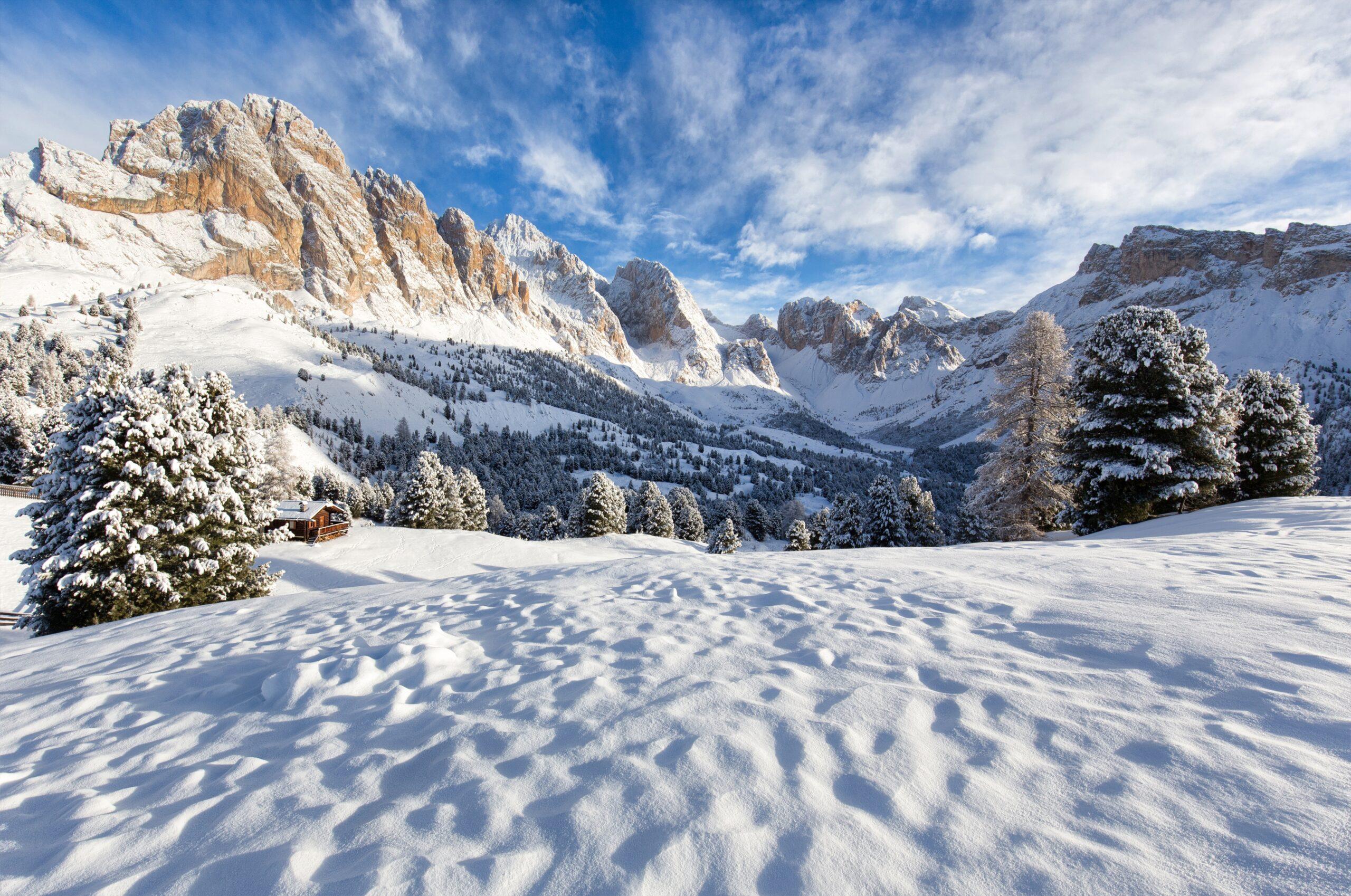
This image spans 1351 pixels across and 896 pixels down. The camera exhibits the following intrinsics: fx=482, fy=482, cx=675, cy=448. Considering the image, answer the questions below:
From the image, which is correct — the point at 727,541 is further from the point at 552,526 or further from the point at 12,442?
the point at 12,442

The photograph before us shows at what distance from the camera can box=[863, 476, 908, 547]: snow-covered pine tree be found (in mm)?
31156

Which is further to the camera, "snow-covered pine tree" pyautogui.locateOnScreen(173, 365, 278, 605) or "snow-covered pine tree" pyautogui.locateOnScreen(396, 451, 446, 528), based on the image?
"snow-covered pine tree" pyautogui.locateOnScreen(396, 451, 446, 528)

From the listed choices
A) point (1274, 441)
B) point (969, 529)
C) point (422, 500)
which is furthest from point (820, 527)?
point (422, 500)

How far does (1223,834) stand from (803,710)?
1.87 metres

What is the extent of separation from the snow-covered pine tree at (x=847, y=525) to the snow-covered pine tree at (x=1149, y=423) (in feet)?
60.5

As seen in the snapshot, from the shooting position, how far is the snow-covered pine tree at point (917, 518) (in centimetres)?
3145

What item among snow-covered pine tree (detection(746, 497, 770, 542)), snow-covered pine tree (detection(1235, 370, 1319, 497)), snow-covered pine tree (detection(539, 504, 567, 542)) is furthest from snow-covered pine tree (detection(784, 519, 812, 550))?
snow-covered pine tree (detection(1235, 370, 1319, 497))

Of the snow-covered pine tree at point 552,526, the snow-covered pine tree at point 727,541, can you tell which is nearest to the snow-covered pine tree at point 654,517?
the snow-covered pine tree at point 727,541

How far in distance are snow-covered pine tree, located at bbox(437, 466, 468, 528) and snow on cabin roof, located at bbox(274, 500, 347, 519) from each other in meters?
8.12

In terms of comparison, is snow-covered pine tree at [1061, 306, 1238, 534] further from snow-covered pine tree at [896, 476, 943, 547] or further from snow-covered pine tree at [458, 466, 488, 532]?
snow-covered pine tree at [458, 466, 488, 532]

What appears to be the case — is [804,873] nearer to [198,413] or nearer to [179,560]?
[179,560]

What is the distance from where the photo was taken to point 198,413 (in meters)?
13.7

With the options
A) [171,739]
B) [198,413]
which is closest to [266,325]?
[198,413]

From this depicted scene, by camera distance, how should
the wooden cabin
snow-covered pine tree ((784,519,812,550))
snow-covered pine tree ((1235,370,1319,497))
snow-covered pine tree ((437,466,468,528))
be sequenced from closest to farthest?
snow-covered pine tree ((1235,370,1319,497)) < the wooden cabin < snow-covered pine tree ((784,519,812,550)) < snow-covered pine tree ((437,466,468,528))
